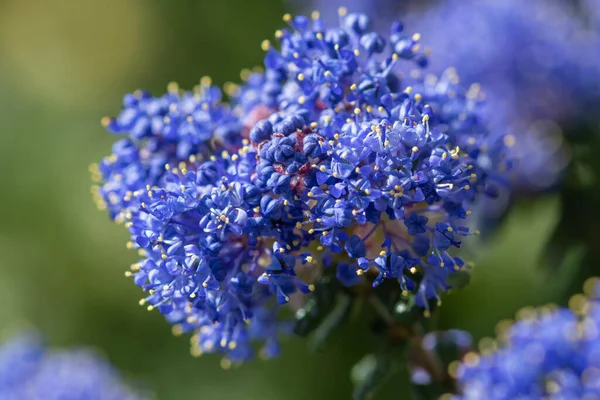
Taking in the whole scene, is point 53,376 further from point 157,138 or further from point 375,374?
point 375,374

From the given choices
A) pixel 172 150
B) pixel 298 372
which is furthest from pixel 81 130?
pixel 172 150

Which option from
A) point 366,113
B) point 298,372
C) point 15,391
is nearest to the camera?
point 366,113

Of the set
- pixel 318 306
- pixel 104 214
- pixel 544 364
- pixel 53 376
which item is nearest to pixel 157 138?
pixel 318 306

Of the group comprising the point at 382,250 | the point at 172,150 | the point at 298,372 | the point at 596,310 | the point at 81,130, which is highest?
the point at 81,130

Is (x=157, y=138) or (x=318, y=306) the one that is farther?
(x=157, y=138)

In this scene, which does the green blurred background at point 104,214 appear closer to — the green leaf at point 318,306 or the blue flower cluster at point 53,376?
the blue flower cluster at point 53,376

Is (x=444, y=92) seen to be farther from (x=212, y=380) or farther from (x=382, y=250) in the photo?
(x=212, y=380)

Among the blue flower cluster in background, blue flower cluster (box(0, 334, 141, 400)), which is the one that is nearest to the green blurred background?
the blue flower cluster in background
